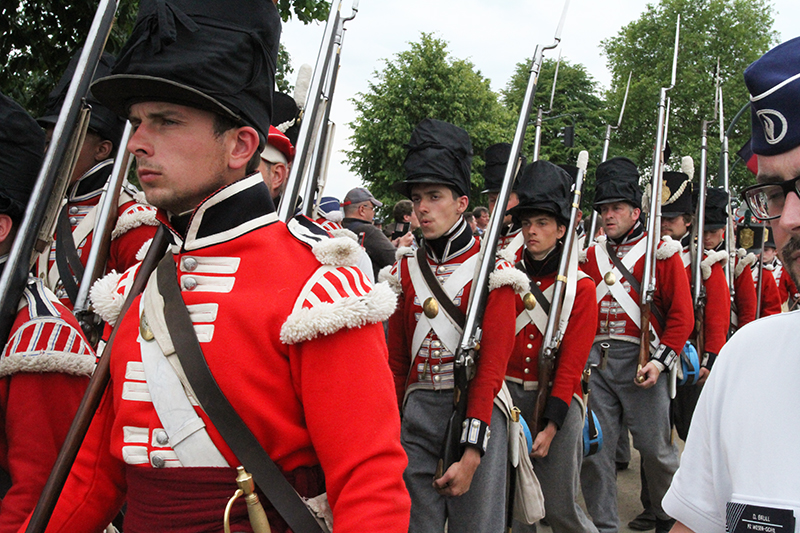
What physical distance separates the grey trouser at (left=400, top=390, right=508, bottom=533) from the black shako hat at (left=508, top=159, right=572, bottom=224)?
4.96 ft

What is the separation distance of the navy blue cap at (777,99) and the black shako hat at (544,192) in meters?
3.09

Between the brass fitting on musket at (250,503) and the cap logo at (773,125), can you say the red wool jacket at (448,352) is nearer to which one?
the brass fitting on musket at (250,503)

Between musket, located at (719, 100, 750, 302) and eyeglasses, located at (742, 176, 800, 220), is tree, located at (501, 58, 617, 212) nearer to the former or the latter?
musket, located at (719, 100, 750, 302)

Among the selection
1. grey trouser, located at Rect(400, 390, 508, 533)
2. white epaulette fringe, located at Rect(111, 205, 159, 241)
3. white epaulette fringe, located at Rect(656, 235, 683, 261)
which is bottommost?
grey trouser, located at Rect(400, 390, 508, 533)

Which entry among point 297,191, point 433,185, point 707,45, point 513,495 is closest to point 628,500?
point 513,495

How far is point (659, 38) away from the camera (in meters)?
33.0

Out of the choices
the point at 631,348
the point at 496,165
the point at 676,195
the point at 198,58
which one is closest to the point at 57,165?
the point at 198,58

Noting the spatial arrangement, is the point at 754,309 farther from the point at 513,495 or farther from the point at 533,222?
the point at 513,495

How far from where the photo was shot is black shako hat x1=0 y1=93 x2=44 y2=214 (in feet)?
8.53

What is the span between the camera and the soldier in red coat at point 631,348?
5227 millimetres

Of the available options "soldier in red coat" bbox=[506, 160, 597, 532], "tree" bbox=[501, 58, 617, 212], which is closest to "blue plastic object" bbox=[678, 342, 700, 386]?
"soldier in red coat" bbox=[506, 160, 597, 532]

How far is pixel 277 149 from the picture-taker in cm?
322

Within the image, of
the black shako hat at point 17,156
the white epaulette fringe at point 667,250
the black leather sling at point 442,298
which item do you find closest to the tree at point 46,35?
the black shako hat at point 17,156

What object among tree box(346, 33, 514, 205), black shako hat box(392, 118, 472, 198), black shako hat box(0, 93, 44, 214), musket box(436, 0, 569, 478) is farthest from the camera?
tree box(346, 33, 514, 205)
